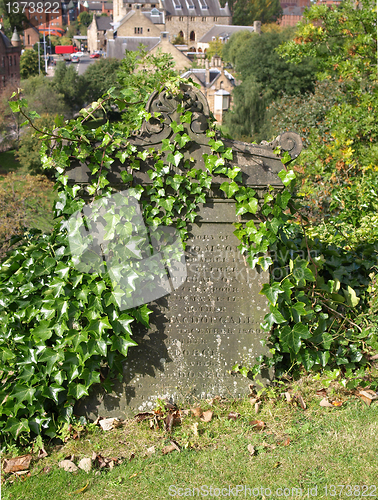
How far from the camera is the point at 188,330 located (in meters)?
3.79

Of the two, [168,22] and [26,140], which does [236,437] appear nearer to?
[26,140]

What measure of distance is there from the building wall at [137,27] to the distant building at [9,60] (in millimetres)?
34688

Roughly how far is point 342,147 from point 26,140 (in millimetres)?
23071

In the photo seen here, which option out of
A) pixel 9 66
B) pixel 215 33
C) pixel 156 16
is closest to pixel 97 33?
pixel 156 16

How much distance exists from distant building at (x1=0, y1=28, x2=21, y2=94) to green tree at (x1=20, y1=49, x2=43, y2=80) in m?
8.63

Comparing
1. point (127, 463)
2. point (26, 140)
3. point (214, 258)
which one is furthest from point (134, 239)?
point (26, 140)

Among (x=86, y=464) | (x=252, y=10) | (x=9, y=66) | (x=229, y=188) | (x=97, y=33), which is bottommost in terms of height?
(x=86, y=464)

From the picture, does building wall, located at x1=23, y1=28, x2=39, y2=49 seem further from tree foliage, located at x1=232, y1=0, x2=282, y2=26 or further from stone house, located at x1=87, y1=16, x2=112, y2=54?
tree foliage, located at x1=232, y1=0, x2=282, y2=26

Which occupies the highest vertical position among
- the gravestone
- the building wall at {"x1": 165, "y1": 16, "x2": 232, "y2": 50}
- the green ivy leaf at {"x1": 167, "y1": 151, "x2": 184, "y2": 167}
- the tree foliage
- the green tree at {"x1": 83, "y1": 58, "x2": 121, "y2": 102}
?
the tree foliage

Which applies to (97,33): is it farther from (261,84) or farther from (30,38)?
(261,84)

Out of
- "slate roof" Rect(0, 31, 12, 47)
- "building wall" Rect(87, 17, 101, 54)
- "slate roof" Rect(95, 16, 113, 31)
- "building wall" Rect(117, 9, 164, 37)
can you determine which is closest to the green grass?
"slate roof" Rect(0, 31, 12, 47)

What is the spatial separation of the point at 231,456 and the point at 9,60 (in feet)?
152

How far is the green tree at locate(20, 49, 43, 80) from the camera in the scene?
5378cm

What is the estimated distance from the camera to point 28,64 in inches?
2156
